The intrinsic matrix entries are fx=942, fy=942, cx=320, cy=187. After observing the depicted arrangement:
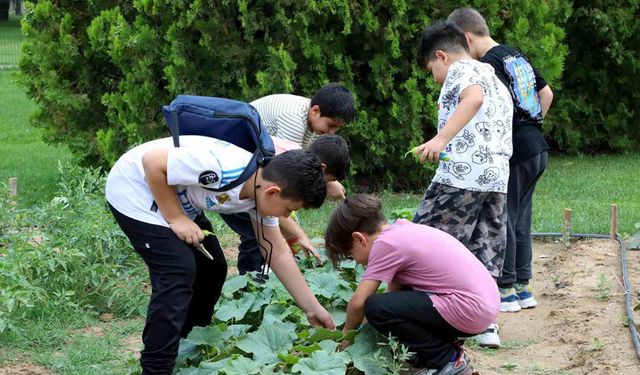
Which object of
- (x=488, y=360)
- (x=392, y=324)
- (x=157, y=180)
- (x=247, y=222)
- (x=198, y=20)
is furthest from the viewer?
(x=198, y=20)

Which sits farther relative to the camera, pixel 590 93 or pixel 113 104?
pixel 590 93

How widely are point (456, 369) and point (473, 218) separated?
3.24 feet

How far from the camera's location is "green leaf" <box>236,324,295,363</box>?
13.1 ft

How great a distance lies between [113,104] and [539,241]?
13.4 feet

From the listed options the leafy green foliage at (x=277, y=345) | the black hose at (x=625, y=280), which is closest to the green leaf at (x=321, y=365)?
the leafy green foliage at (x=277, y=345)

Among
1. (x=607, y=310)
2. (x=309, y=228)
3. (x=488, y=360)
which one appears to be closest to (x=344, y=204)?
(x=488, y=360)

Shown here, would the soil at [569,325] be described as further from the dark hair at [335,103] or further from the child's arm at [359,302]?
the dark hair at [335,103]

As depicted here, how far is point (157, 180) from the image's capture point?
3639mm

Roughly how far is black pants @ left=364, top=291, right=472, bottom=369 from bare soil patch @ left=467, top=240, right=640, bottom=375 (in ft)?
1.71

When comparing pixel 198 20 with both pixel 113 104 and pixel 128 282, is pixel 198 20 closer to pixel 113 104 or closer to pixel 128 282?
pixel 113 104

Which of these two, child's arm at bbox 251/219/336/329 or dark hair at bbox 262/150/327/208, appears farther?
child's arm at bbox 251/219/336/329

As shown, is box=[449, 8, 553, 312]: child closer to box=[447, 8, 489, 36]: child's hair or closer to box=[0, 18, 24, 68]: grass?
box=[447, 8, 489, 36]: child's hair

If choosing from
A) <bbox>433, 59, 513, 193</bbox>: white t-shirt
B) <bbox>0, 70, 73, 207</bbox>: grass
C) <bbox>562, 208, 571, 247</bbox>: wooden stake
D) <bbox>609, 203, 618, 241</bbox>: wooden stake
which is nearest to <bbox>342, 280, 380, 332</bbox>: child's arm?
<bbox>433, 59, 513, 193</bbox>: white t-shirt

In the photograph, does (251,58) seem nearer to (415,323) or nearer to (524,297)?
(524,297)
